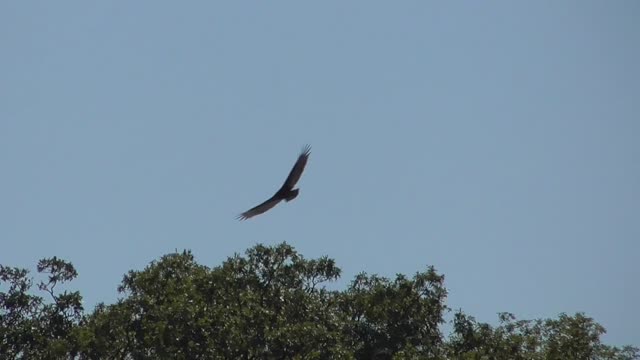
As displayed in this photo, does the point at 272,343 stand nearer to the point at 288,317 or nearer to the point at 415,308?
the point at 288,317

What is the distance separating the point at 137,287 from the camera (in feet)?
152

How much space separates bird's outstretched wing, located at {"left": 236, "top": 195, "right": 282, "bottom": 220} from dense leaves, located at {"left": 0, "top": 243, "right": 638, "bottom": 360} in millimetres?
17299

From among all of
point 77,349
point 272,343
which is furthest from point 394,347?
point 77,349

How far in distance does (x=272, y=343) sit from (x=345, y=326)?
4.78 meters

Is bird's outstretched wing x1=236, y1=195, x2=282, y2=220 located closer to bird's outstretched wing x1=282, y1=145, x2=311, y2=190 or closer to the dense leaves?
bird's outstretched wing x1=282, y1=145, x2=311, y2=190

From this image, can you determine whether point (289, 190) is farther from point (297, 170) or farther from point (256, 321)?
point (256, 321)

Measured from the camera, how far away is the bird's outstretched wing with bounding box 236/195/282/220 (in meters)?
25.6

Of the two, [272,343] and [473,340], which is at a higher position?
[473,340]

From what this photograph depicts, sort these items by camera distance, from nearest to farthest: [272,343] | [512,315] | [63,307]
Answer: [272,343], [63,307], [512,315]

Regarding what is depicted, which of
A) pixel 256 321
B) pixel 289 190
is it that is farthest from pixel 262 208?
pixel 256 321

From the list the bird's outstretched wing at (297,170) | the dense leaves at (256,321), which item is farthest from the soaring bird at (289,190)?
the dense leaves at (256,321)

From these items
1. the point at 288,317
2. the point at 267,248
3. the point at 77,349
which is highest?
the point at 267,248

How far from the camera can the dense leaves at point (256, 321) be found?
4316 centimetres

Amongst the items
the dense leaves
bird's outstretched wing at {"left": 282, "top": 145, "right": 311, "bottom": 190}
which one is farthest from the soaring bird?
the dense leaves
